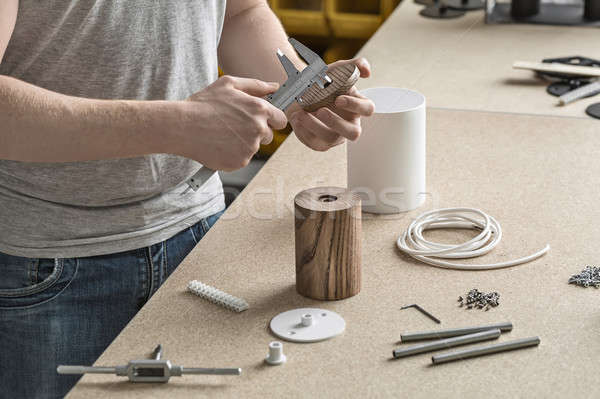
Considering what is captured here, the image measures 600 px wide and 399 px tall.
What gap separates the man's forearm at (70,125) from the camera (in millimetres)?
929

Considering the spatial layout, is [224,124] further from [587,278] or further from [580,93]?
[580,93]

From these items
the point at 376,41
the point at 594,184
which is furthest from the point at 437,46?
the point at 594,184

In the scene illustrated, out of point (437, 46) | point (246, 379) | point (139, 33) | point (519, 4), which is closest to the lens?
point (246, 379)

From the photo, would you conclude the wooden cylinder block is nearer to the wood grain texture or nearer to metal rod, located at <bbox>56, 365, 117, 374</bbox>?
the wood grain texture

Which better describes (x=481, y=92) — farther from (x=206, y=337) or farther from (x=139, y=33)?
(x=206, y=337)

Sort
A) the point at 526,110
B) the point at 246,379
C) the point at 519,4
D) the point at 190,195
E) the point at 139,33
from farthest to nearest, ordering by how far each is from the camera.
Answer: the point at 519,4, the point at 526,110, the point at 190,195, the point at 139,33, the point at 246,379

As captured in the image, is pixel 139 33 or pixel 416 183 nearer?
pixel 139 33

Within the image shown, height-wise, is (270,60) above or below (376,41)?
above

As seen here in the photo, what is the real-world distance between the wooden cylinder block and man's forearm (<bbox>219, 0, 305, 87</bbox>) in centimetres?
34

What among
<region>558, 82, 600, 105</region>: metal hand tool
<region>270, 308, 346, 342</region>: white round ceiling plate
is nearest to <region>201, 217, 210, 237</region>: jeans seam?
<region>270, 308, 346, 342</region>: white round ceiling plate

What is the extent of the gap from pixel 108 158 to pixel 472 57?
3.64 ft

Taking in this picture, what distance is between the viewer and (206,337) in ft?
3.06

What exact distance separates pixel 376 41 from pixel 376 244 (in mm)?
971

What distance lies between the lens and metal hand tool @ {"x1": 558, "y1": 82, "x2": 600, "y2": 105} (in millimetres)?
1583
